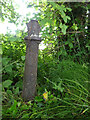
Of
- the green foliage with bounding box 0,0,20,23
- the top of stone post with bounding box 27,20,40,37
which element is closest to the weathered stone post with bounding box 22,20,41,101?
the top of stone post with bounding box 27,20,40,37

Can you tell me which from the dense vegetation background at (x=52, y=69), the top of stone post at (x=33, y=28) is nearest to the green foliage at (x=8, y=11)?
the dense vegetation background at (x=52, y=69)

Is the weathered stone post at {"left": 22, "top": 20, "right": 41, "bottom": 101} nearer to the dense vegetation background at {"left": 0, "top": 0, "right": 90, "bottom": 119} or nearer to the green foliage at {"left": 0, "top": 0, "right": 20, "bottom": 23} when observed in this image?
the dense vegetation background at {"left": 0, "top": 0, "right": 90, "bottom": 119}

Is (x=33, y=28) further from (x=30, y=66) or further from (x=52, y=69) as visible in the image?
(x=52, y=69)

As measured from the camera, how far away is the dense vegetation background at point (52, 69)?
4.63ft

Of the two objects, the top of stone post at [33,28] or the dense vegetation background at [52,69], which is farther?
the top of stone post at [33,28]

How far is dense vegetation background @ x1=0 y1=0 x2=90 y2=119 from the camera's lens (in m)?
1.41

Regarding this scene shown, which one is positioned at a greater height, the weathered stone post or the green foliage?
the green foliage

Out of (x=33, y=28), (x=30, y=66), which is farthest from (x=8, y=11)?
(x=30, y=66)

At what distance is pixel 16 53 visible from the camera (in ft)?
7.82

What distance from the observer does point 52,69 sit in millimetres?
2096

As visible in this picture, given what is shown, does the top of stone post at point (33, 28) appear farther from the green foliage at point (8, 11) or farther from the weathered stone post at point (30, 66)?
the green foliage at point (8, 11)

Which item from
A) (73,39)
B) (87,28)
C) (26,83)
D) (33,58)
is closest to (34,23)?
(33,58)

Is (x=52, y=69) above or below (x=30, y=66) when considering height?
below

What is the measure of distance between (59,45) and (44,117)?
1797 mm
